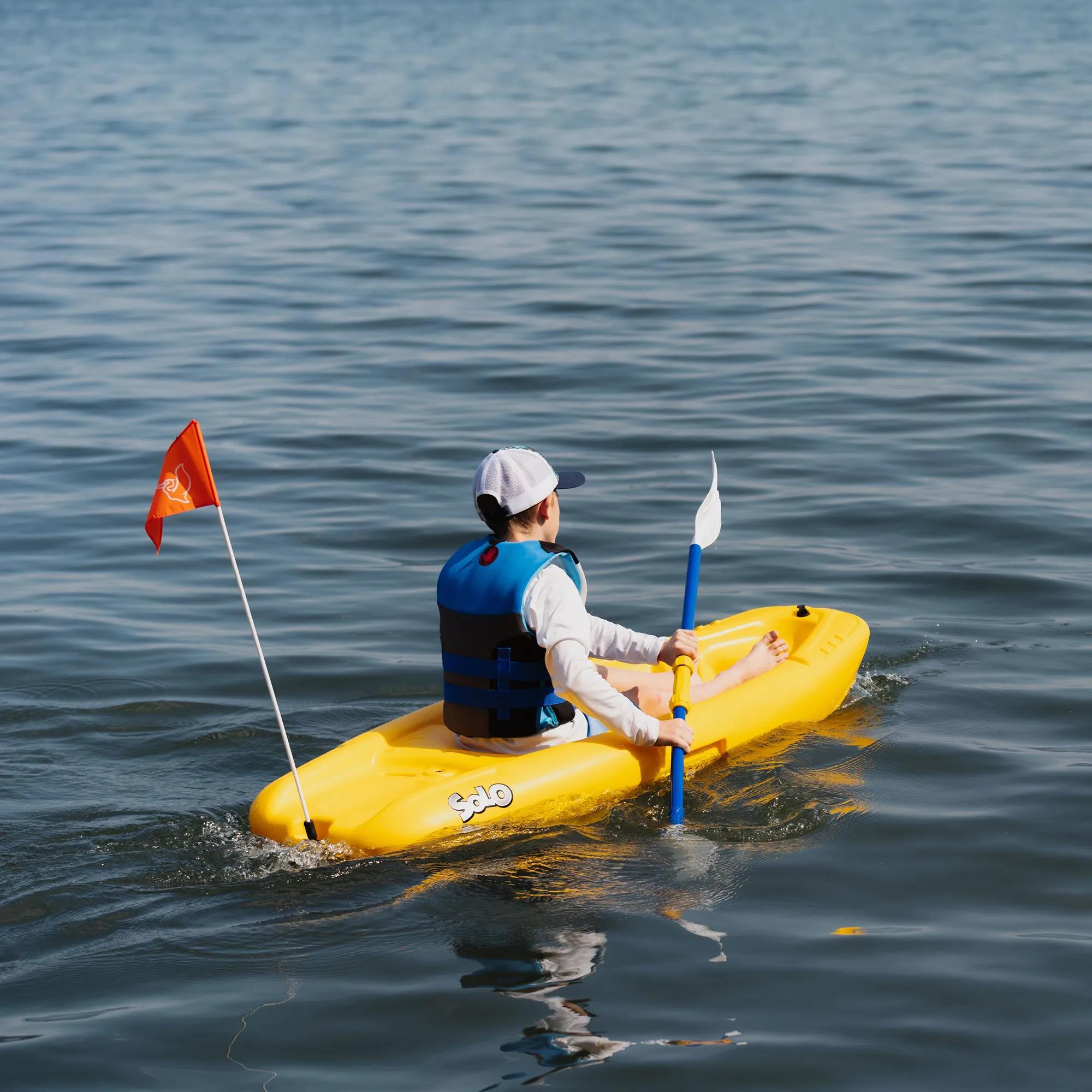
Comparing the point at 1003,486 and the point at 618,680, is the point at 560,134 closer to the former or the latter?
the point at 1003,486

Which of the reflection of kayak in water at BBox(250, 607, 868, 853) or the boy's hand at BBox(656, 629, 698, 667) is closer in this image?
the reflection of kayak in water at BBox(250, 607, 868, 853)

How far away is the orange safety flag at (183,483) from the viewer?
16.6 feet

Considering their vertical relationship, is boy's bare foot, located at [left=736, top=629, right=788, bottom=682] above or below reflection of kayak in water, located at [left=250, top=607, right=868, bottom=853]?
above

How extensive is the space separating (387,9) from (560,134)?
97.8ft

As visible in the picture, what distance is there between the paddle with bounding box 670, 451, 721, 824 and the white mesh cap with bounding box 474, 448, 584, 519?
0.79 m

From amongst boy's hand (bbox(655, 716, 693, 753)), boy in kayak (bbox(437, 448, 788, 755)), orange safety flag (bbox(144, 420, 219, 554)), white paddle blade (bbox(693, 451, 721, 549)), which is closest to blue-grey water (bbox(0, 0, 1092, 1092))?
boy's hand (bbox(655, 716, 693, 753))

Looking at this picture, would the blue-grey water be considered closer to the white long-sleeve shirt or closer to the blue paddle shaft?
the blue paddle shaft

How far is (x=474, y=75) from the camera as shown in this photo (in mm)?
30281

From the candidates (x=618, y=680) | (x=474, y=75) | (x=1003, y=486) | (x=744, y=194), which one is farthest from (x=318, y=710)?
(x=474, y=75)

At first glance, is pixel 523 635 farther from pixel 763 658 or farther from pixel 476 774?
pixel 763 658

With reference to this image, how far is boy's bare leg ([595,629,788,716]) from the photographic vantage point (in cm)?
592

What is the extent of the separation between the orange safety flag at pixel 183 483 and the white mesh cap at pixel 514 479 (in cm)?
82

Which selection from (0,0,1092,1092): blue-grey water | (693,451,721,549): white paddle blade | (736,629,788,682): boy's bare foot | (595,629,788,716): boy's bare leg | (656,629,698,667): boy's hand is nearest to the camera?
(0,0,1092,1092): blue-grey water

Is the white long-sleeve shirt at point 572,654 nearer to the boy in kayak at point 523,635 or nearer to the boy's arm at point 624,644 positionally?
the boy in kayak at point 523,635
